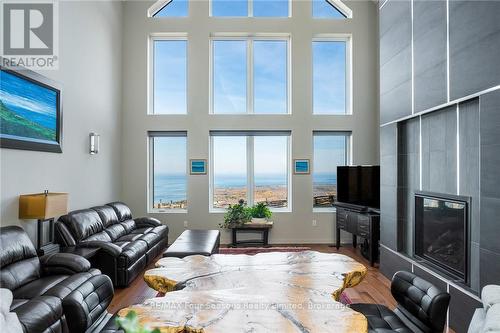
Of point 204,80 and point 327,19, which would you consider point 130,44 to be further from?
point 327,19

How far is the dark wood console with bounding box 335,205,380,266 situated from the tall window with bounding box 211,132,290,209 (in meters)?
1.24

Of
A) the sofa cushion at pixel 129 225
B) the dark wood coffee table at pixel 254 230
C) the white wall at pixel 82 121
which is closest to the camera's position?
the white wall at pixel 82 121

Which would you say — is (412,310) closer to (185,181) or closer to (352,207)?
(352,207)

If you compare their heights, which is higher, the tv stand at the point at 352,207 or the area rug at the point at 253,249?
the tv stand at the point at 352,207

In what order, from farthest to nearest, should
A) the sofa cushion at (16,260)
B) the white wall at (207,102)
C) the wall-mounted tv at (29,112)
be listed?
the white wall at (207,102)
the wall-mounted tv at (29,112)
the sofa cushion at (16,260)

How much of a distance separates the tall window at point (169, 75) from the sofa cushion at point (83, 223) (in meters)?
2.82

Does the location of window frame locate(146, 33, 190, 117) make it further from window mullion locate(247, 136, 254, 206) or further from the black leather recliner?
the black leather recliner

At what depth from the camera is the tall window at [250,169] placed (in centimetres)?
645

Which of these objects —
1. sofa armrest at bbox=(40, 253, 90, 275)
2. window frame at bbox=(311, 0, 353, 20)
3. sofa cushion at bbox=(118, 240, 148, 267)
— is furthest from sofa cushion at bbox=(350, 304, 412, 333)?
window frame at bbox=(311, 0, 353, 20)

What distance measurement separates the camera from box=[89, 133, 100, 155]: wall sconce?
16.2ft

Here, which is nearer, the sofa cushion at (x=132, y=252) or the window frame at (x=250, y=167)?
the sofa cushion at (x=132, y=252)

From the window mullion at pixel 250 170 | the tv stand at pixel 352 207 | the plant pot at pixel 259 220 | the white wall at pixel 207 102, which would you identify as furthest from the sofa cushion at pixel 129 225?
the tv stand at pixel 352 207

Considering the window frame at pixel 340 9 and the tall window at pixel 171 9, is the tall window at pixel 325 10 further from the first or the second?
the tall window at pixel 171 9

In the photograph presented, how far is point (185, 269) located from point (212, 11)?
217 inches
